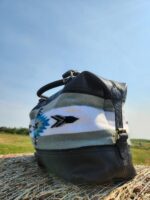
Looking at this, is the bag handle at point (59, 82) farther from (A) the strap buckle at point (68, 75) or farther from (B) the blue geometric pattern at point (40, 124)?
(B) the blue geometric pattern at point (40, 124)

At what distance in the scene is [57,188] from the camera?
1.52m

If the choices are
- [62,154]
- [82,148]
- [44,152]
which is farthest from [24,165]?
[82,148]

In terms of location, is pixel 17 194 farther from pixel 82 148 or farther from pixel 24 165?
pixel 24 165

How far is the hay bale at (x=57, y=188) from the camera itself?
1425mm

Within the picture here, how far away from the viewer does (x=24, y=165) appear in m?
2.02

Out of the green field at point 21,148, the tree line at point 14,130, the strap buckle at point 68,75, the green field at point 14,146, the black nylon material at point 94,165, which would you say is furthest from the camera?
the tree line at point 14,130

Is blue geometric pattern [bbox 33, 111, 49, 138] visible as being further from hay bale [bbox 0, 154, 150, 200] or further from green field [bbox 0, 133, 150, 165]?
green field [bbox 0, 133, 150, 165]

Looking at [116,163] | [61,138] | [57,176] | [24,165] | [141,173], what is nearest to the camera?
[116,163]

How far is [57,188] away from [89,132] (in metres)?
0.29

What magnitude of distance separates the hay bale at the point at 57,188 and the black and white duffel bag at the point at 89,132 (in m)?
0.04

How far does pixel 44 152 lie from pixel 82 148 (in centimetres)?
30

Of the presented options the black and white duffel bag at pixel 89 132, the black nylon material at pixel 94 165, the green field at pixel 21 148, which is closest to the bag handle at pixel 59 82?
the black and white duffel bag at pixel 89 132

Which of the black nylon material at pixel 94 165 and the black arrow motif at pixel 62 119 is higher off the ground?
the black arrow motif at pixel 62 119

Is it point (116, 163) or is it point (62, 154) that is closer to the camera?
point (116, 163)
